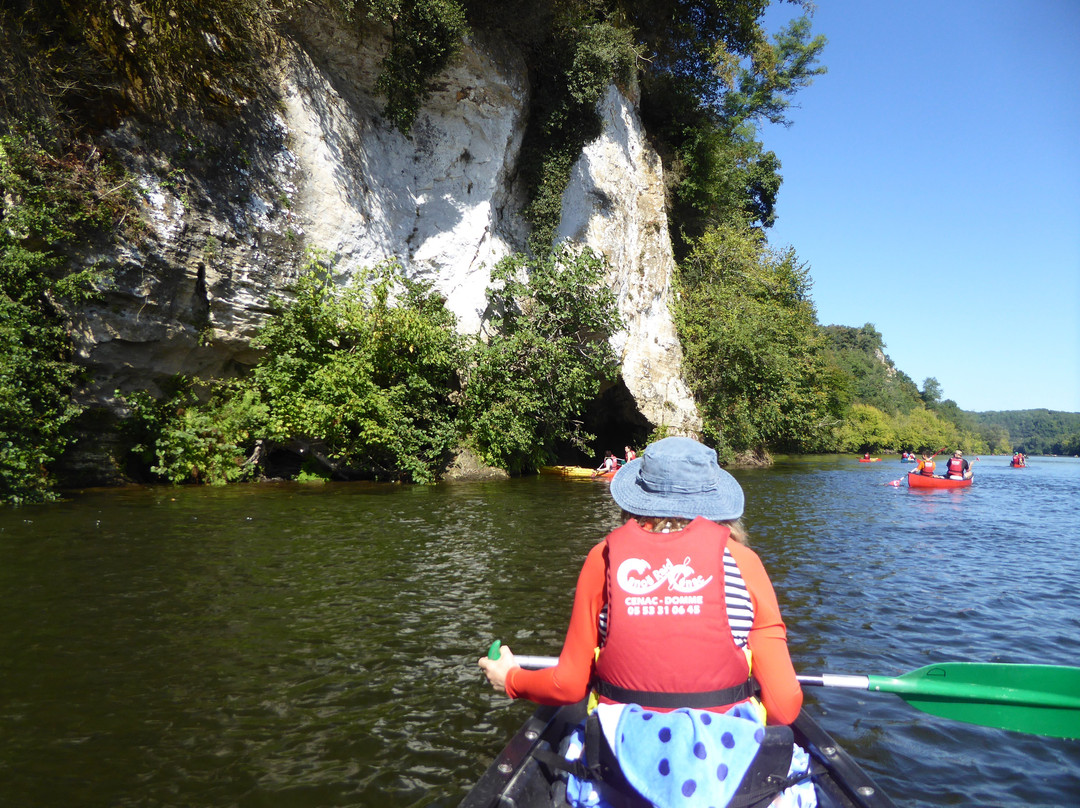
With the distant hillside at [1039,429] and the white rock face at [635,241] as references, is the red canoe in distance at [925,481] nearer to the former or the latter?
the white rock face at [635,241]

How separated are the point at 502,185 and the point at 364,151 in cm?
400

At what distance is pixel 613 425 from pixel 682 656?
24081 millimetres

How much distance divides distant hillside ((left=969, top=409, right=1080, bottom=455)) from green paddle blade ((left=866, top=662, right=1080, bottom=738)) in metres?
129

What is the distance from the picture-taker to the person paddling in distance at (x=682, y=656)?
2.03 metres

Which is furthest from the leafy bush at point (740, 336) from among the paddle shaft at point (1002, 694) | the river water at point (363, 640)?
the paddle shaft at point (1002, 694)

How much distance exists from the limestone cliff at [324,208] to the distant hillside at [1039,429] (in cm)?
12092

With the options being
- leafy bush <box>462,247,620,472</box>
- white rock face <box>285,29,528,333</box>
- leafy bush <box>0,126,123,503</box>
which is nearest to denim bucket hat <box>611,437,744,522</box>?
leafy bush <box>0,126,123,503</box>

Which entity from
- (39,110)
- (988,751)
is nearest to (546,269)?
(39,110)

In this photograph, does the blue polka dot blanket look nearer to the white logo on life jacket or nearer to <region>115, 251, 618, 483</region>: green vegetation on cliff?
the white logo on life jacket

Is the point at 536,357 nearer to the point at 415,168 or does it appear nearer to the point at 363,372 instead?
the point at 363,372

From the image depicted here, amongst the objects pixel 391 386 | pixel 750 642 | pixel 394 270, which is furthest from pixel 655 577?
pixel 394 270

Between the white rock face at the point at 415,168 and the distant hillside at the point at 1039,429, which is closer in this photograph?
the white rock face at the point at 415,168

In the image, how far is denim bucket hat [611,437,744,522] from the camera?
2.31m

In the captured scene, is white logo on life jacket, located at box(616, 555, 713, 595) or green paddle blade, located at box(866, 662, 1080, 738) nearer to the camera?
white logo on life jacket, located at box(616, 555, 713, 595)
